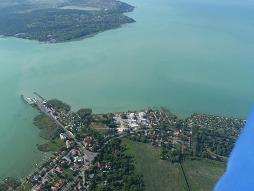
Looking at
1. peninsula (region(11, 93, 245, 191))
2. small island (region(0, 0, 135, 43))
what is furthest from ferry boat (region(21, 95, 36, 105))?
small island (region(0, 0, 135, 43))

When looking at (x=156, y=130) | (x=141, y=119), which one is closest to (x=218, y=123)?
(x=156, y=130)

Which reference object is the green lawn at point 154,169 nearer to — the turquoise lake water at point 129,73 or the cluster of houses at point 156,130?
the cluster of houses at point 156,130

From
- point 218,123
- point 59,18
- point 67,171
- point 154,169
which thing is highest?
point 218,123

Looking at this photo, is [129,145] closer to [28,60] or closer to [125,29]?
[28,60]

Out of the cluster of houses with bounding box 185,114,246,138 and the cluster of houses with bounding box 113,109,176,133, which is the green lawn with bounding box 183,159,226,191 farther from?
the cluster of houses with bounding box 113,109,176,133

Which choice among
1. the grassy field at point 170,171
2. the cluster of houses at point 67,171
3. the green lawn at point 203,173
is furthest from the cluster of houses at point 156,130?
the cluster of houses at point 67,171

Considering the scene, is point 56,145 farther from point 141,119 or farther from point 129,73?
point 129,73
